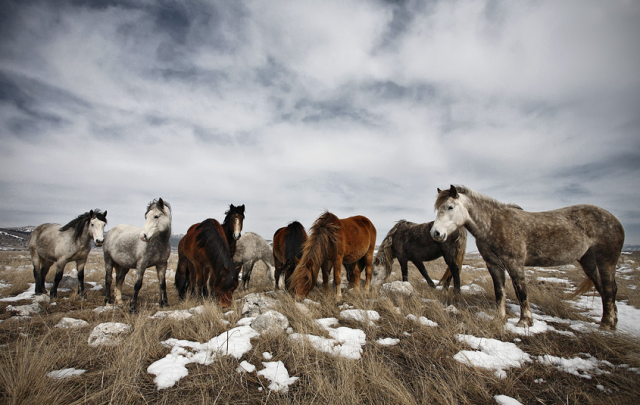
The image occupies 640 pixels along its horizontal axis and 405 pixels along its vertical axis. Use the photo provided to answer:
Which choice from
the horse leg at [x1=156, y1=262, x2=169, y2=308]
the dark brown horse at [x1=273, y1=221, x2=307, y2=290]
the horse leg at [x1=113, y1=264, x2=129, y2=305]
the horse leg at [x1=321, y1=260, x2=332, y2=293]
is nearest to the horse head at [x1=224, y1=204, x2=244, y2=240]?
the dark brown horse at [x1=273, y1=221, x2=307, y2=290]

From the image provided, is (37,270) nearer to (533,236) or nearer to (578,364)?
(578,364)

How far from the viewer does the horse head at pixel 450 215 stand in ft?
14.1

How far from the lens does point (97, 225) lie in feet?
24.1

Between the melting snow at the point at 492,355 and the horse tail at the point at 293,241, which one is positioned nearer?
the melting snow at the point at 492,355

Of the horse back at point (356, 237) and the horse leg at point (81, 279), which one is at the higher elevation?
the horse back at point (356, 237)

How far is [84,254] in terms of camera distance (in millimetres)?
7527

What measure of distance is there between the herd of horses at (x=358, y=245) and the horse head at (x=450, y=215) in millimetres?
16

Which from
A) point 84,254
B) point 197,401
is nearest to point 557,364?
point 197,401

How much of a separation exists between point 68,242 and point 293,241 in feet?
22.0

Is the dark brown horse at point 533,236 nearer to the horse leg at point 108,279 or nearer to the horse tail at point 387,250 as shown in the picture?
the horse tail at point 387,250

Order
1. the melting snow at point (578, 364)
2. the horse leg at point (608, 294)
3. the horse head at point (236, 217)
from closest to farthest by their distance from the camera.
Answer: the melting snow at point (578, 364) → the horse leg at point (608, 294) → the horse head at point (236, 217)

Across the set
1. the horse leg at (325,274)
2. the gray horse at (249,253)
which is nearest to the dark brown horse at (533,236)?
the horse leg at (325,274)

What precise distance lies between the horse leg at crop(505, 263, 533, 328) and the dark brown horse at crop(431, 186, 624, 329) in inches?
0.5

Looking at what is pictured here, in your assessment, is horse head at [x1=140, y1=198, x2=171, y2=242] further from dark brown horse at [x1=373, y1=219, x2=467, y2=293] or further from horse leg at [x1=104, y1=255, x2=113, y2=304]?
dark brown horse at [x1=373, y1=219, x2=467, y2=293]
